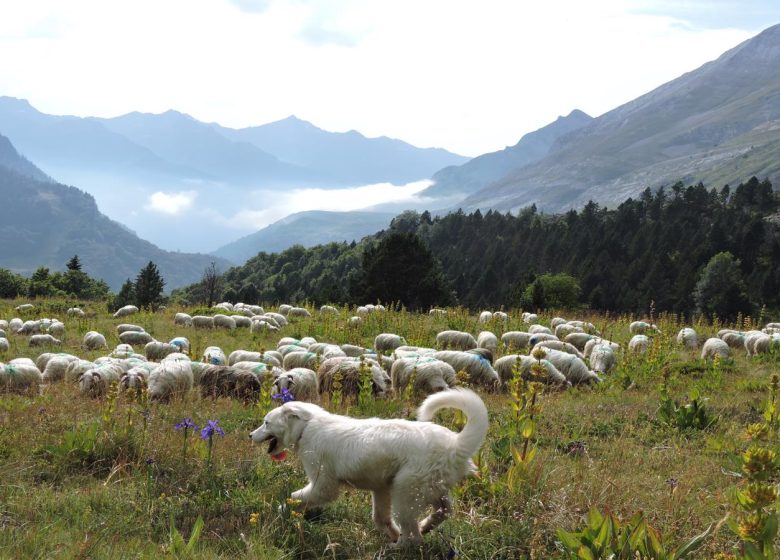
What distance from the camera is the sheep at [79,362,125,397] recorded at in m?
11.3

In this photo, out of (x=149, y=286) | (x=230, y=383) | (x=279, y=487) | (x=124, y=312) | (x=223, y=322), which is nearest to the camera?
(x=279, y=487)

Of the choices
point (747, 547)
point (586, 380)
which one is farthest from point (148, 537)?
point (586, 380)

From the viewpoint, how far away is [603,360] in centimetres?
1656

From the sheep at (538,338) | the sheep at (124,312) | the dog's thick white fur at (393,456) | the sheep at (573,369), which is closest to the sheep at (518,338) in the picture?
the sheep at (538,338)

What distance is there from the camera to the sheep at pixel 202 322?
22.9 m

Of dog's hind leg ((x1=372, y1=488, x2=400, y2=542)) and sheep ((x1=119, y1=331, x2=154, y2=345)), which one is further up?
sheep ((x1=119, y1=331, x2=154, y2=345))

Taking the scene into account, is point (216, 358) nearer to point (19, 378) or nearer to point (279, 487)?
point (19, 378)

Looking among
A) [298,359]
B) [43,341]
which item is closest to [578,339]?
[298,359]

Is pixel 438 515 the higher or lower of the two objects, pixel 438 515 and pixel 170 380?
the lower

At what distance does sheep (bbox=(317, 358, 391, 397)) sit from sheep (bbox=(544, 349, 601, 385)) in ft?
16.0

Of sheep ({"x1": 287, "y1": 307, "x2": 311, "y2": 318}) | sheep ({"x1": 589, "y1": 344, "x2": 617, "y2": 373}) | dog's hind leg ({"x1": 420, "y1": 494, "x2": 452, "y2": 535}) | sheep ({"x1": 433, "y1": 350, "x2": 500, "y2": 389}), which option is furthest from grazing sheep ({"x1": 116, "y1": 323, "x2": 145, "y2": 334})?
dog's hind leg ({"x1": 420, "y1": 494, "x2": 452, "y2": 535})

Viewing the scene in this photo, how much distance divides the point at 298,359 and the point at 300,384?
116 inches

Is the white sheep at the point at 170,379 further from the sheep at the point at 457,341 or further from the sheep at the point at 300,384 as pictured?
the sheep at the point at 457,341

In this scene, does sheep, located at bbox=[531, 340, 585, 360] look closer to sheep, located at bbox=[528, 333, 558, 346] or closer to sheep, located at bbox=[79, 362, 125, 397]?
sheep, located at bbox=[528, 333, 558, 346]
